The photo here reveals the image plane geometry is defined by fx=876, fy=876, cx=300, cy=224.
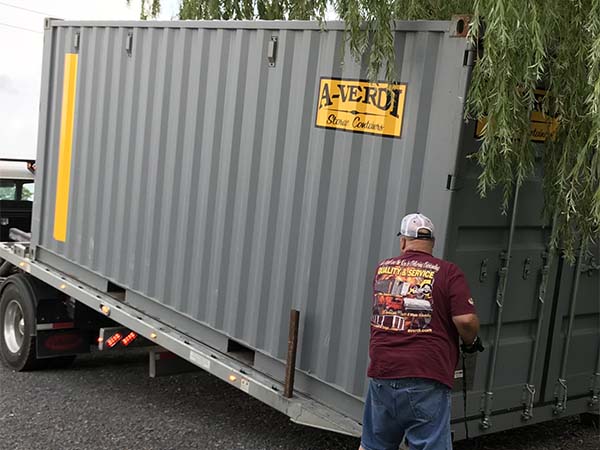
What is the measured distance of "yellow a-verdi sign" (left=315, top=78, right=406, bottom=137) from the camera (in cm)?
490

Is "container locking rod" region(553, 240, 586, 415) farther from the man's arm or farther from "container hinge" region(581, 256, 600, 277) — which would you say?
the man's arm

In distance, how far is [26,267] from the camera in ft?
27.1

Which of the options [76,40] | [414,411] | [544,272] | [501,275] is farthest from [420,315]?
[76,40]

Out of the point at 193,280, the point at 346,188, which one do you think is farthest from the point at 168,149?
the point at 346,188

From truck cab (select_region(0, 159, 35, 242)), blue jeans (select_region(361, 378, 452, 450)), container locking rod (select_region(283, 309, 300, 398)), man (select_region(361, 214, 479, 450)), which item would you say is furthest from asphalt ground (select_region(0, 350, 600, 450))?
truck cab (select_region(0, 159, 35, 242))

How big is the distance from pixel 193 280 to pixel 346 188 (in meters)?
1.70

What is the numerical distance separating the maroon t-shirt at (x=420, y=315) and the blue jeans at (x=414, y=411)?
2.6 inches

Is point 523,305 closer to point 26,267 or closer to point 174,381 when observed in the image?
point 174,381

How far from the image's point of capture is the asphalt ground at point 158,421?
6.33 m

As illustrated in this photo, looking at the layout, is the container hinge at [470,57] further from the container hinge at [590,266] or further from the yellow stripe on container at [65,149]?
the yellow stripe on container at [65,149]

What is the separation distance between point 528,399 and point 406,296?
1.64m

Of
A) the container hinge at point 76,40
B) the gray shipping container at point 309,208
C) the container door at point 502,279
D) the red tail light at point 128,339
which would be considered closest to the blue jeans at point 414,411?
the gray shipping container at point 309,208

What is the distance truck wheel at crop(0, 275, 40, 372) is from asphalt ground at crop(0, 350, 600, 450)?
0.57 feet

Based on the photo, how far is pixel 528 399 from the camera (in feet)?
18.5
